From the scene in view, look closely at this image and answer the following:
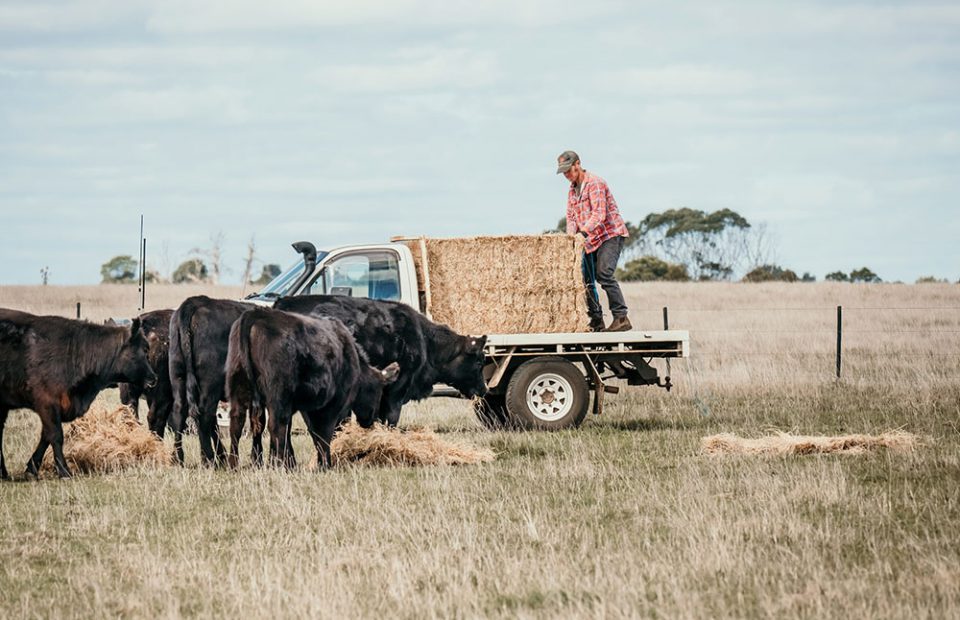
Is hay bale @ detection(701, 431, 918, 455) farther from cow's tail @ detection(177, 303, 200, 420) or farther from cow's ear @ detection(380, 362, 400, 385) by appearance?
cow's tail @ detection(177, 303, 200, 420)

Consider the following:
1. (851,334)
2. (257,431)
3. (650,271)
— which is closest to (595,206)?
(257,431)

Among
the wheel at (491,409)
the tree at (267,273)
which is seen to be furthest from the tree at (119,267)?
the wheel at (491,409)

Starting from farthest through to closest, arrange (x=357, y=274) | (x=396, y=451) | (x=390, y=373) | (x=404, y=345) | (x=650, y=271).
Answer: (x=650, y=271) < (x=357, y=274) < (x=404, y=345) < (x=390, y=373) < (x=396, y=451)

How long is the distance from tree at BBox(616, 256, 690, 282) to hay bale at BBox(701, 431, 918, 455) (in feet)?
142

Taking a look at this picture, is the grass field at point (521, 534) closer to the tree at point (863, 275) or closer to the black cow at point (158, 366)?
the black cow at point (158, 366)

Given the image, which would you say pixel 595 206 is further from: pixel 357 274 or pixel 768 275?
pixel 768 275

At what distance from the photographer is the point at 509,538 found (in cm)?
801

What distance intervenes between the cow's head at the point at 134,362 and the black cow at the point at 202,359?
14.7 inches

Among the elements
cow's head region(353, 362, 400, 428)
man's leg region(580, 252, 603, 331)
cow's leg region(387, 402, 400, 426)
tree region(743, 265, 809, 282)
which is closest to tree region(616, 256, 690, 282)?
tree region(743, 265, 809, 282)

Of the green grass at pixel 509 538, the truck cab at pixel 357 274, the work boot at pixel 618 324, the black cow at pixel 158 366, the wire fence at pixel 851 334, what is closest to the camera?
the green grass at pixel 509 538

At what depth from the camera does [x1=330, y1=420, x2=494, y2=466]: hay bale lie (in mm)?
11711

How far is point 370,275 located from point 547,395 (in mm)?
2607

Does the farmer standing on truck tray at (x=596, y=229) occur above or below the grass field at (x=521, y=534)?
above

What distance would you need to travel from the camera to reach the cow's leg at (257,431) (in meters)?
11.2
